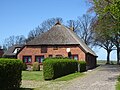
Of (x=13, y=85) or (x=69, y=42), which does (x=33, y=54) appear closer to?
(x=69, y=42)

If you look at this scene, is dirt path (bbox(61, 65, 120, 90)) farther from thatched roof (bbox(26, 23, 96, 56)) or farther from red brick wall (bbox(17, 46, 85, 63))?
thatched roof (bbox(26, 23, 96, 56))

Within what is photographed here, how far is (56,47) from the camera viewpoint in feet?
180

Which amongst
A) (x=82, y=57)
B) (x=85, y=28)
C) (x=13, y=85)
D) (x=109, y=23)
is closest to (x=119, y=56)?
(x=85, y=28)

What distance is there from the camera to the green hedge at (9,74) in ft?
54.4

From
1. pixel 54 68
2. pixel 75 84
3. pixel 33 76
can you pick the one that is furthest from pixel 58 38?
pixel 75 84

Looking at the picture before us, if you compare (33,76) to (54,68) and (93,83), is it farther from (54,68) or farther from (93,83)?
(93,83)

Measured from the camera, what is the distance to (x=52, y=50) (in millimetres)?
55219

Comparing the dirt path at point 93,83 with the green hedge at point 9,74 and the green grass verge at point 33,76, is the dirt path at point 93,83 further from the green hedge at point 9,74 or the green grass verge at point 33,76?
the green grass verge at point 33,76

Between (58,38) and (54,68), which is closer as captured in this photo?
(54,68)

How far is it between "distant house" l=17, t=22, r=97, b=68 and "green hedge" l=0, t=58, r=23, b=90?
3415 centimetres

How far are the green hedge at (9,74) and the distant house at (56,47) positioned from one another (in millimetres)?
34146

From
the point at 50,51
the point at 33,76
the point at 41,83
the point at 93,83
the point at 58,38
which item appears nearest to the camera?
the point at 93,83

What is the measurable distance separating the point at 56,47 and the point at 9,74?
122 feet

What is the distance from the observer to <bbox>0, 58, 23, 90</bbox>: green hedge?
16.6m
